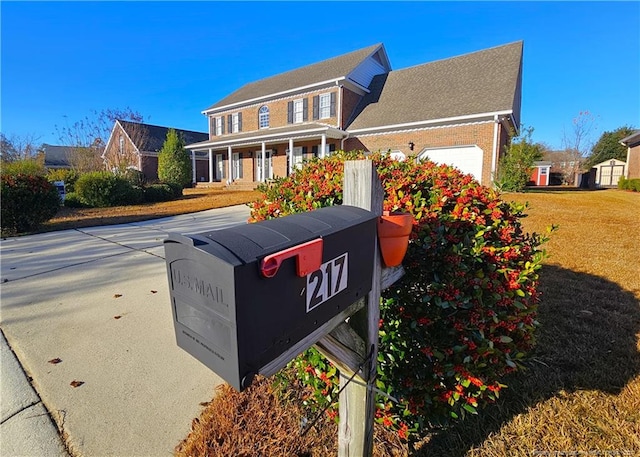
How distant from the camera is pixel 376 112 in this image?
59.0 ft

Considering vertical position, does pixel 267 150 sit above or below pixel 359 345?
above

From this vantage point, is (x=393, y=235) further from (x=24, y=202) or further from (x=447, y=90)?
(x=447, y=90)

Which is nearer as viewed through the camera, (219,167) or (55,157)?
(219,167)

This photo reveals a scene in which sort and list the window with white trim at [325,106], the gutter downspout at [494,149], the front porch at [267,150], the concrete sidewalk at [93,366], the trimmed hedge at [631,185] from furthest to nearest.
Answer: the trimmed hedge at [631,185]
the window with white trim at [325,106]
the front porch at [267,150]
the gutter downspout at [494,149]
the concrete sidewalk at [93,366]

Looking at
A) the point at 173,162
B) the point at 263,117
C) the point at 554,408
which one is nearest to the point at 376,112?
the point at 263,117

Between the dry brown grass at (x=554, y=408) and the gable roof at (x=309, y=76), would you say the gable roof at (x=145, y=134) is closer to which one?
the gable roof at (x=309, y=76)

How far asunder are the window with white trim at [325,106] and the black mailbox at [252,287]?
19.1 m

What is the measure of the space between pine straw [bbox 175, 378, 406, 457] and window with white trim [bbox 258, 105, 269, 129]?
2159 centimetres

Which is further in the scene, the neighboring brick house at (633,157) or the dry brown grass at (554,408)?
the neighboring brick house at (633,157)

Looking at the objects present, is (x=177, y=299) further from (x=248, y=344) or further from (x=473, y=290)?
(x=473, y=290)

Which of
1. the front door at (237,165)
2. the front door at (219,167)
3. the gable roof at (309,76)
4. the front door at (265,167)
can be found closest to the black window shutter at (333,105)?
the gable roof at (309,76)

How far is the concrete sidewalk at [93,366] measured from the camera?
1847 mm

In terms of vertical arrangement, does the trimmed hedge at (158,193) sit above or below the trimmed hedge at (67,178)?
below

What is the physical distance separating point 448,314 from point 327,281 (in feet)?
2.90
